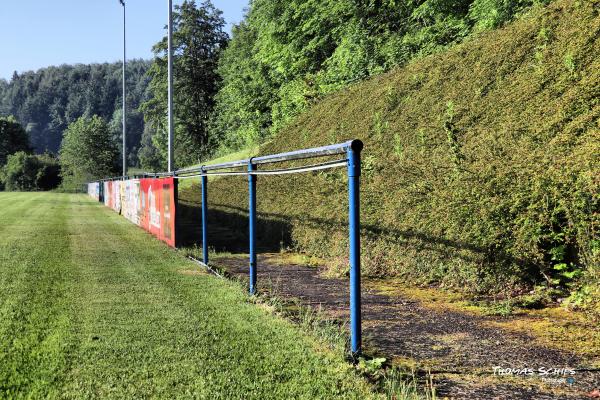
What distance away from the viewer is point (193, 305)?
19.0ft

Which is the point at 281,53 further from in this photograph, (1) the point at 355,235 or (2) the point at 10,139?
(2) the point at 10,139

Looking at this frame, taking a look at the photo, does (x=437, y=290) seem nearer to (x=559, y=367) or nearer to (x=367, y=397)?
(x=559, y=367)

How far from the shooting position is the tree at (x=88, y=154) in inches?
2864

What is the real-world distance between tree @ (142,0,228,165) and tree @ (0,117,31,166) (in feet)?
200

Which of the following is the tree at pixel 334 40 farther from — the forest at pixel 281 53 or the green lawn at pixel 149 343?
the green lawn at pixel 149 343

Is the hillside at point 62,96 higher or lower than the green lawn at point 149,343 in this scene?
higher

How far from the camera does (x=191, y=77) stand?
2147 inches

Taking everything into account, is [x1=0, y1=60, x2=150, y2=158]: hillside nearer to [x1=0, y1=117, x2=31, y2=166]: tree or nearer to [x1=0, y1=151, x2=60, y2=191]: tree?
[x1=0, y1=117, x2=31, y2=166]: tree

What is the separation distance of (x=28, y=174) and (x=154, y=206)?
84.9m

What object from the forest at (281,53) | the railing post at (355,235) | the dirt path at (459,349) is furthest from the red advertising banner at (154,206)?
the railing post at (355,235)

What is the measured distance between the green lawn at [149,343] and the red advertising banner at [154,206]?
3.22 meters

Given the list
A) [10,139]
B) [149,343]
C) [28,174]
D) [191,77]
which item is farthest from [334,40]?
[10,139]

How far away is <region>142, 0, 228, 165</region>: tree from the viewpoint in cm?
5403

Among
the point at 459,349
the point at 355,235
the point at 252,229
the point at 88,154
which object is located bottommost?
the point at 459,349
